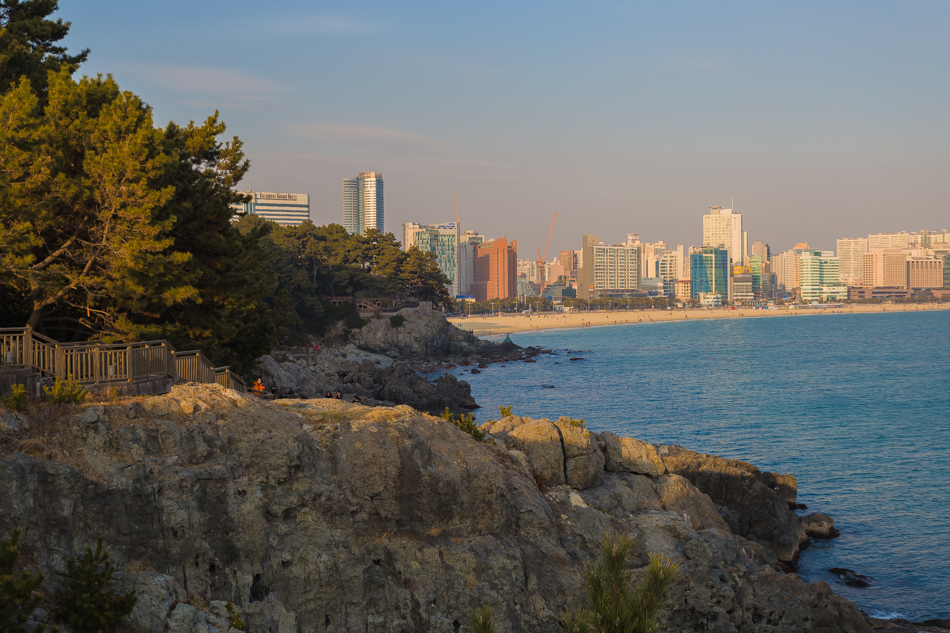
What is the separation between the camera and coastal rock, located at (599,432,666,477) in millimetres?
22436

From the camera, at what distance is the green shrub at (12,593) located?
375 inches

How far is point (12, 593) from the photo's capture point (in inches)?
379

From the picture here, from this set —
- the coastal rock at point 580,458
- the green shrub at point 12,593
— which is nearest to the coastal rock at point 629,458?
the coastal rock at point 580,458

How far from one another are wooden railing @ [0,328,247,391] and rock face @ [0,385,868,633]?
6.74ft

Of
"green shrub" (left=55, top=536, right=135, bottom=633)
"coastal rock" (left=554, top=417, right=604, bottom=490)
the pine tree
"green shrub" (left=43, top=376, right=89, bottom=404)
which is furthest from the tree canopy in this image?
"coastal rock" (left=554, top=417, right=604, bottom=490)

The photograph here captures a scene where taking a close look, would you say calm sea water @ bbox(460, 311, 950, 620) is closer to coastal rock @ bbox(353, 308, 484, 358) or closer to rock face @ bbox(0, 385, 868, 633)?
rock face @ bbox(0, 385, 868, 633)

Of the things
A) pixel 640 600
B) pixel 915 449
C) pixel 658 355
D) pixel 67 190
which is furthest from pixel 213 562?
pixel 658 355

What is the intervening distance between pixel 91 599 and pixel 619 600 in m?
8.09

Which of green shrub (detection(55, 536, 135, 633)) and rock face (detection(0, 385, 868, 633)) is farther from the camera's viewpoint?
rock face (detection(0, 385, 868, 633))

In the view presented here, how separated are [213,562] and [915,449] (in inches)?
1643

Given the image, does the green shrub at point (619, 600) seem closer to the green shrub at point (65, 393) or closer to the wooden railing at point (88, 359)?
the green shrub at point (65, 393)

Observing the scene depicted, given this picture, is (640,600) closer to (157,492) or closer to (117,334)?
(157,492)

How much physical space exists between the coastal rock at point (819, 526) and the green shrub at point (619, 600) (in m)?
21.3

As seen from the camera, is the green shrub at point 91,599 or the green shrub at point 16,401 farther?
the green shrub at point 16,401
